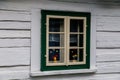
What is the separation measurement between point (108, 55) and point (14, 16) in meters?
1.61

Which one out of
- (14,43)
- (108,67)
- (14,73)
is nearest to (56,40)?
(14,43)

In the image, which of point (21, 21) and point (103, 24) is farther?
point (103, 24)

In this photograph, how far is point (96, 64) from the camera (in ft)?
16.2

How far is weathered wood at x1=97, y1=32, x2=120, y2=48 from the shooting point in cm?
494

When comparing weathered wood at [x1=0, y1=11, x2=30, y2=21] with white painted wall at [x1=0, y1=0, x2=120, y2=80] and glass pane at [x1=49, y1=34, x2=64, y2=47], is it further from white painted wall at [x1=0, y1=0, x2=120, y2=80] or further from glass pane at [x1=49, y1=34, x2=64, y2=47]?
glass pane at [x1=49, y1=34, x2=64, y2=47]

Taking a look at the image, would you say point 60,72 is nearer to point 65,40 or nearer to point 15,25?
point 65,40

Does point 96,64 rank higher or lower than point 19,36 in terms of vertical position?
lower

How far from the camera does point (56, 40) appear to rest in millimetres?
4719

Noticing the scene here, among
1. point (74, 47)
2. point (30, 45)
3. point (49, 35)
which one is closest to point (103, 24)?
point (74, 47)

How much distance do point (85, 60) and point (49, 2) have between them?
103 centimetres

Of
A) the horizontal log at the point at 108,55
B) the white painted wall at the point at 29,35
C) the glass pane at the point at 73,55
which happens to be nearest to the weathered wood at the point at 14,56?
the white painted wall at the point at 29,35

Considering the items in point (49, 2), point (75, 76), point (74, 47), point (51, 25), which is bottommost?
point (75, 76)

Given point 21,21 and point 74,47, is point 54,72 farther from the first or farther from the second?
point 21,21

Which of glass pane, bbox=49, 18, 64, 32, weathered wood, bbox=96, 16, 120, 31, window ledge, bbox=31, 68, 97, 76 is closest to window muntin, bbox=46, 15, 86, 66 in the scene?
glass pane, bbox=49, 18, 64, 32
